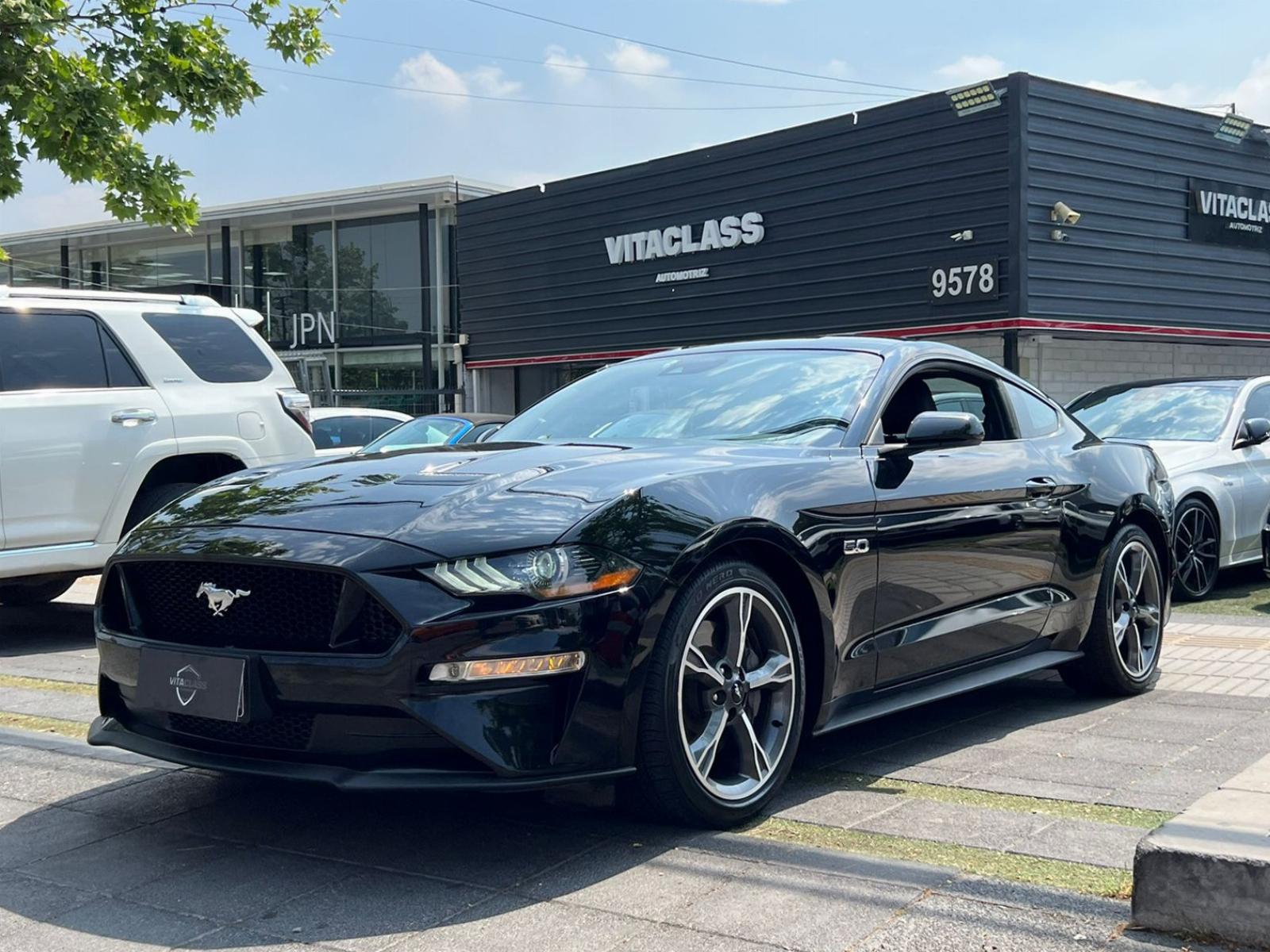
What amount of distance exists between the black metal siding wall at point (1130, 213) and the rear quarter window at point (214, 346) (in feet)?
36.5

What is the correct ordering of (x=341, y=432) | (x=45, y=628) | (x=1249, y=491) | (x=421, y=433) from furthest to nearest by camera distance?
(x=341, y=432)
(x=421, y=433)
(x=1249, y=491)
(x=45, y=628)

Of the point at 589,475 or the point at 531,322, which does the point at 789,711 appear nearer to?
the point at 589,475

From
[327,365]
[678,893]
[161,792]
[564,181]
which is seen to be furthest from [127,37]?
[327,365]

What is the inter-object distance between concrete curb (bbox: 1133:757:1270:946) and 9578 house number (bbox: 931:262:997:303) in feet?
48.0

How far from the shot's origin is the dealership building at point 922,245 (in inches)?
670

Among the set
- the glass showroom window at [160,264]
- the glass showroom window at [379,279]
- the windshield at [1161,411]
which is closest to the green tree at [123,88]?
the windshield at [1161,411]

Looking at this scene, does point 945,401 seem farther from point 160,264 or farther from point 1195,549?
point 160,264

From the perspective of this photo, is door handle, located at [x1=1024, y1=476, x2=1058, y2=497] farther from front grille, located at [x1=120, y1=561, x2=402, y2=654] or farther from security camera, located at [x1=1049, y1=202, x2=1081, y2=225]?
security camera, located at [x1=1049, y1=202, x2=1081, y2=225]

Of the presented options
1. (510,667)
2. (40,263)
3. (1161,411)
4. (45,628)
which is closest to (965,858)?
(510,667)

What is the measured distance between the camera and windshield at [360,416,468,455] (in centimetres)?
1333

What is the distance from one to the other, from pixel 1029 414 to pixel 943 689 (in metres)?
1.46

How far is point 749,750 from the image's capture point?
12.4 feet

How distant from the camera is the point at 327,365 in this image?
32.2m

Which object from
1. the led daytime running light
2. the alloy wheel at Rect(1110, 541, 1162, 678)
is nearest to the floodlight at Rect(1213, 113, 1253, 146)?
the alloy wheel at Rect(1110, 541, 1162, 678)
